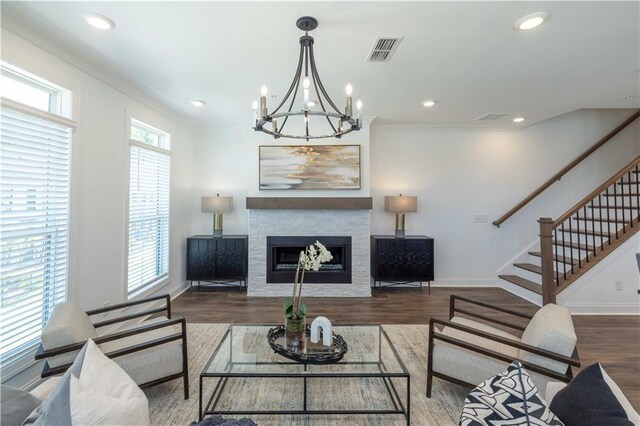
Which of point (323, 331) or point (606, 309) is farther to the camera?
point (606, 309)

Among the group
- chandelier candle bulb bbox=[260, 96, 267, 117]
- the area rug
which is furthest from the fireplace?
chandelier candle bulb bbox=[260, 96, 267, 117]

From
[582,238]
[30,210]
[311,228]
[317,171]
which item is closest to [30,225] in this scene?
[30,210]

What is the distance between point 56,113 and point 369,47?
2804 millimetres

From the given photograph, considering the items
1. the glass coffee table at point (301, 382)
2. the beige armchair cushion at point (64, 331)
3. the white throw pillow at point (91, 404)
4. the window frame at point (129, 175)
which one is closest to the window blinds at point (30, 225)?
the beige armchair cushion at point (64, 331)

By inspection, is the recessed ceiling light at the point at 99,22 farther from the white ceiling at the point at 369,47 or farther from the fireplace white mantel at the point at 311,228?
the fireplace white mantel at the point at 311,228

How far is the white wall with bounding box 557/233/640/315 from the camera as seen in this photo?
388 centimetres

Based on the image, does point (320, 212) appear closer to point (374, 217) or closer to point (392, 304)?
point (374, 217)

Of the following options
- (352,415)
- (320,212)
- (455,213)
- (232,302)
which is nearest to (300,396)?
(352,415)

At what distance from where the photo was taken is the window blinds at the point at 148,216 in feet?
12.0

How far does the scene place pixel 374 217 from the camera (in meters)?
→ 5.32

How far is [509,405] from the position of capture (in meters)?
1.00

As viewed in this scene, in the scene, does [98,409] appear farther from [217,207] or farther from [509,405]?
[217,207]

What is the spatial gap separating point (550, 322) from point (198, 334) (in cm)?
326

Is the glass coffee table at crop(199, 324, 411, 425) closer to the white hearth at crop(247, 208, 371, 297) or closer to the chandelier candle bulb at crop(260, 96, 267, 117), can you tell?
the chandelier candle bulb at crop(260, 96, 267, 117)
